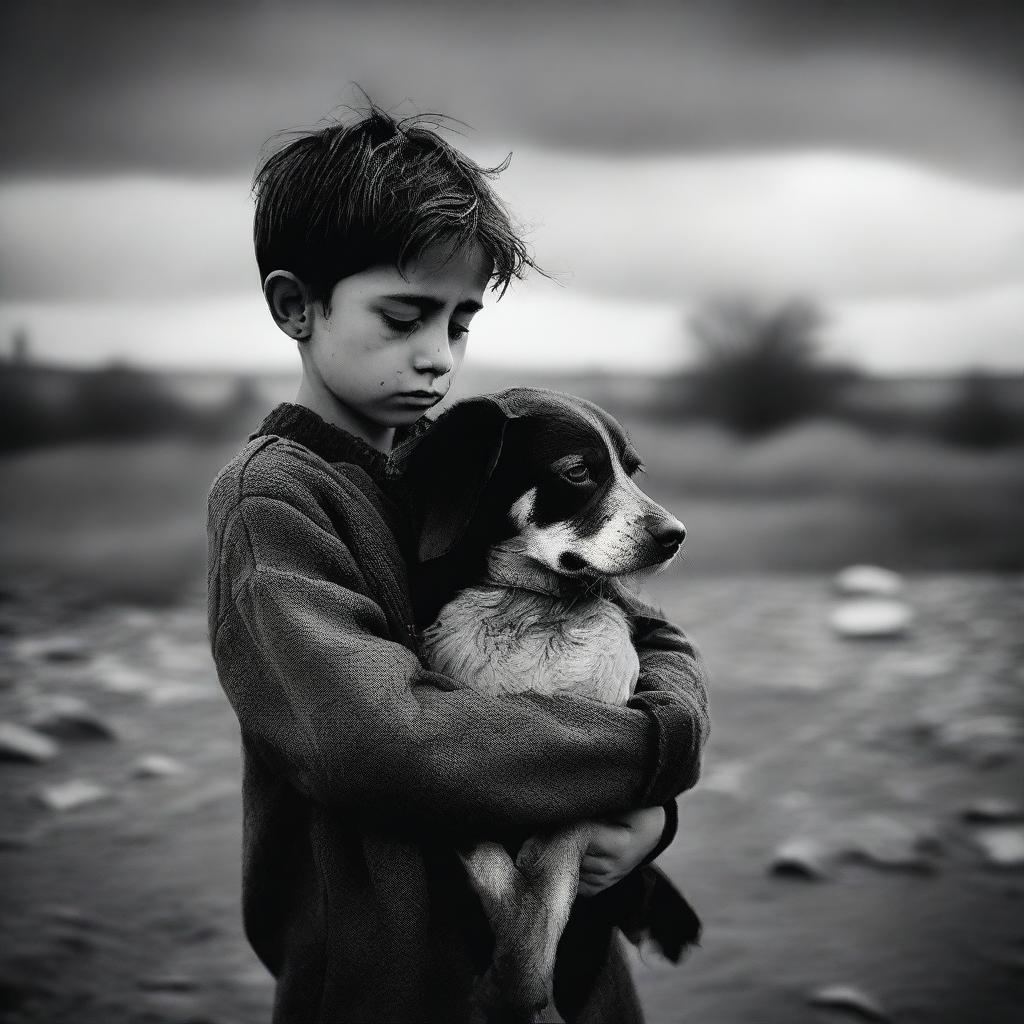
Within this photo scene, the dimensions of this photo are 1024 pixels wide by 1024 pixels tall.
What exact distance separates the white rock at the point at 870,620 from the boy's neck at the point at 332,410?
351 cm

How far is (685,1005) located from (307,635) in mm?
1794

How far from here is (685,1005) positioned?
2.31 metres

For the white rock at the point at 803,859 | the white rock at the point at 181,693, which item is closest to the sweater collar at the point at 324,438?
the white rock at the point at 803,859

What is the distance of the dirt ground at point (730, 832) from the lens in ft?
7.71

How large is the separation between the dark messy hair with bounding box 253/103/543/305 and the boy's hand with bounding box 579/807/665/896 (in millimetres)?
612

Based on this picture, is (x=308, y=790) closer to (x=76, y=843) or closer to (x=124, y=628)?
(x=76, y=843)

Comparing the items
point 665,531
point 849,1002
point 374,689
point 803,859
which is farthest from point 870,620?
point 374,689

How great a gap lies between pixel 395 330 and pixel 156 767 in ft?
8.48

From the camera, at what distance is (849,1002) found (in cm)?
234

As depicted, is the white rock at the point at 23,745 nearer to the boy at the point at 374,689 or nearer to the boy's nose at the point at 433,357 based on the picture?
the boy at the point at 374,689

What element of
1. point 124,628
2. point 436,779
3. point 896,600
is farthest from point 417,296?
point 896,600

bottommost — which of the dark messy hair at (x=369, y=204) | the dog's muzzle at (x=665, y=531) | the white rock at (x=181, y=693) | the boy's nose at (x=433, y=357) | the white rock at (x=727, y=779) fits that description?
the white rock at (x=181, y=693)

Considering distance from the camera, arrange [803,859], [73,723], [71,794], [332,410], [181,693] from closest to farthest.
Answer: [332,410] < [803,859] < [71,794] < [73,723] < [181,693]

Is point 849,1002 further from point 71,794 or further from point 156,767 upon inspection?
point 71,794
